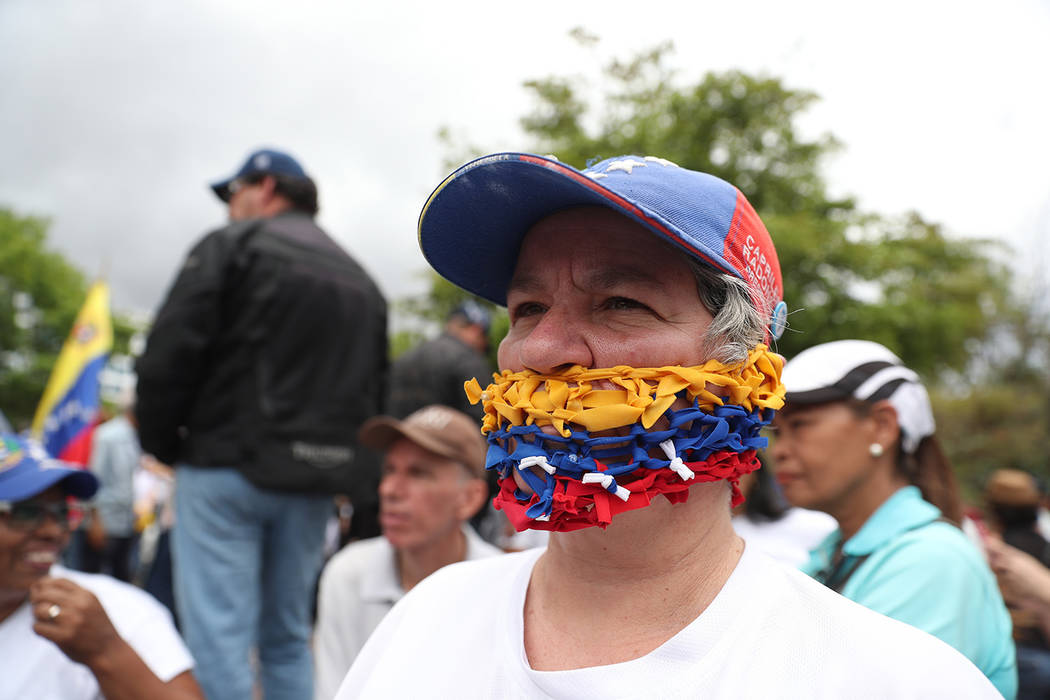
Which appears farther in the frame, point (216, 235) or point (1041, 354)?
point (1041, 354)

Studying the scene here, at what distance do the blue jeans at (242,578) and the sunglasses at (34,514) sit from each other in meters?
0.57

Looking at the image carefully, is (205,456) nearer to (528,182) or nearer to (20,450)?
(20,450)

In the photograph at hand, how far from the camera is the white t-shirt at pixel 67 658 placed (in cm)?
251

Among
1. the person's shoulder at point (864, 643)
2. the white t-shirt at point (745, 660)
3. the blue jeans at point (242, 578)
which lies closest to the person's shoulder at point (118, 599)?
the blue jeans at point (242, 578)

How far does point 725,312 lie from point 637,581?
1.59 feet

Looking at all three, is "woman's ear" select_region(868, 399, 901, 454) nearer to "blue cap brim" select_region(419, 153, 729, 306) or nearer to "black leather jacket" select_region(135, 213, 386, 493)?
"blue cap brim" select_region(419, 153, 729, 306)

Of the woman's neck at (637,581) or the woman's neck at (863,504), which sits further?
the woman's neck at (863,504)

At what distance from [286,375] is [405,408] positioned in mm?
1629

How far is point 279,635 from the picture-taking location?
378cm

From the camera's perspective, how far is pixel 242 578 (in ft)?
11.5

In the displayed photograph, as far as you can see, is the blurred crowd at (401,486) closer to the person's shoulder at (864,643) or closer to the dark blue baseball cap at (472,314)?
the person's shoulder at (864,643)

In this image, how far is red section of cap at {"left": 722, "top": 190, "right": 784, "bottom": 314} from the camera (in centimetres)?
137

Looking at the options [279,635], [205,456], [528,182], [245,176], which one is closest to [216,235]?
[245,176]

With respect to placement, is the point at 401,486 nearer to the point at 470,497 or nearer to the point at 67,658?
the point at 470,497
